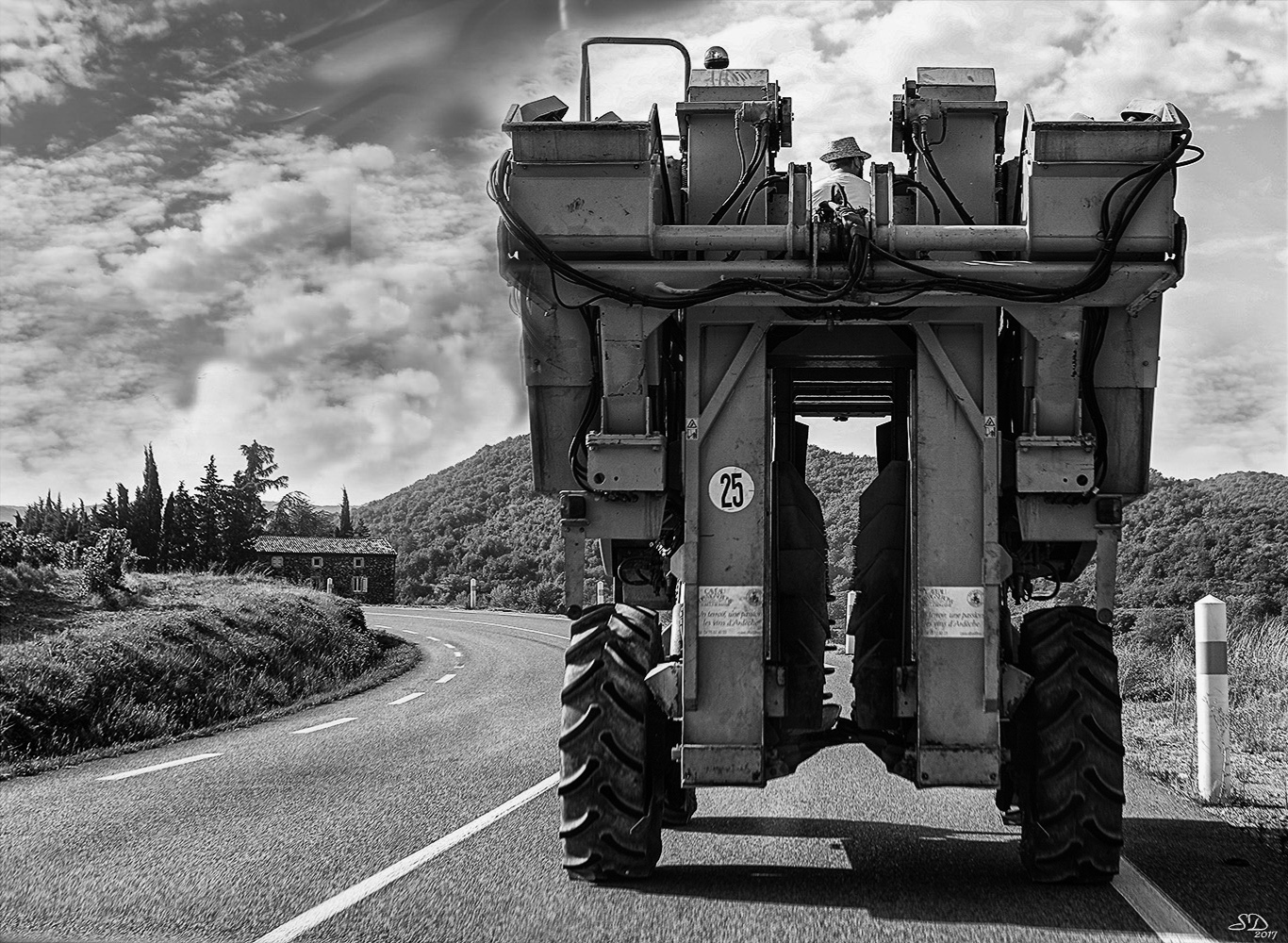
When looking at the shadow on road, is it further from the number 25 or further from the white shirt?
the white shirt

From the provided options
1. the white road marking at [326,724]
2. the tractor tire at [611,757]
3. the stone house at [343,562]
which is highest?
the tractor tire at [611,757]

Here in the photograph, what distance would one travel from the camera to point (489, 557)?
70.3 metres

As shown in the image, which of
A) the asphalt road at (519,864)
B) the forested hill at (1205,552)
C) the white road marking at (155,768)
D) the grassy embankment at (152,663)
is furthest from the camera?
the forested hill at (1205,552)

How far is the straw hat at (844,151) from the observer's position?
21.7 ft

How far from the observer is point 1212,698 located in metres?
7.20

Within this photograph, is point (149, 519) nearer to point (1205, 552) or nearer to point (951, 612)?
→ point (1205, 552)

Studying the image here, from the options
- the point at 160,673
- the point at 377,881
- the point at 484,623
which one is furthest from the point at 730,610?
the point at 484,623

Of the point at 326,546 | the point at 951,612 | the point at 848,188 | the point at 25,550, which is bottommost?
the point at 326,546

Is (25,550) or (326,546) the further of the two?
(326,546)

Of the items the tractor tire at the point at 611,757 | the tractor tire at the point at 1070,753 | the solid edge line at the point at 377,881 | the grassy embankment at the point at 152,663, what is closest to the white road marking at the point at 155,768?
the grassy embankment at the point at 152,663

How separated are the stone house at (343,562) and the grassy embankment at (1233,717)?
76.8m

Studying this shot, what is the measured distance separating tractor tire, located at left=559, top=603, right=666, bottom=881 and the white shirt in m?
2.40

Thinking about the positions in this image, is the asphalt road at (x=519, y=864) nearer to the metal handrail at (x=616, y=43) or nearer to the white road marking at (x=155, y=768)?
the white road marking at (x=155, y=768)

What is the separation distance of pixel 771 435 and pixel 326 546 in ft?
296
